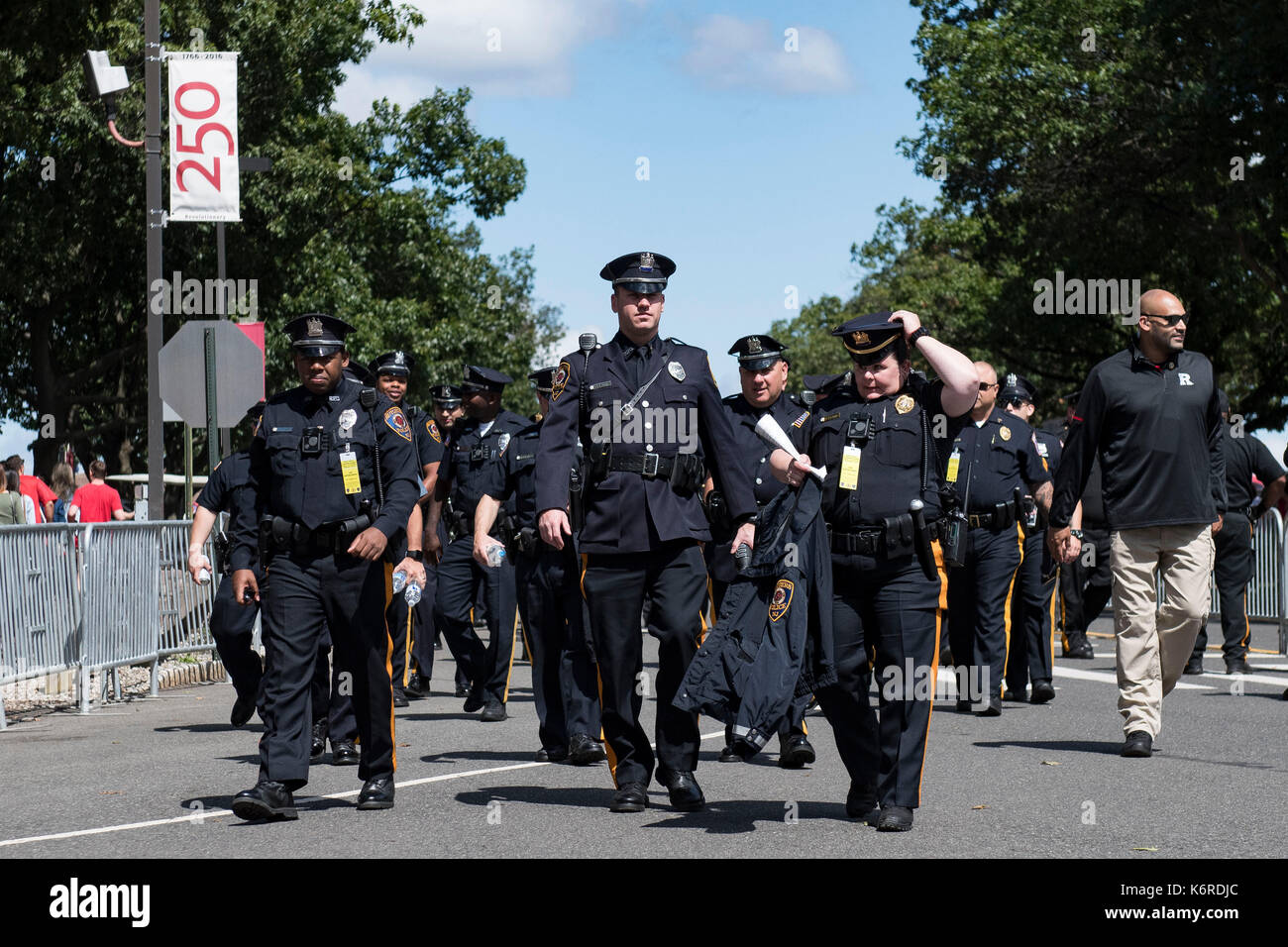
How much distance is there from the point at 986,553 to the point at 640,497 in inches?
174

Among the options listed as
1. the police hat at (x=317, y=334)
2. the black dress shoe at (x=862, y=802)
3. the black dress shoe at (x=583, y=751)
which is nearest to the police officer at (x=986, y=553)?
the black dress shoe at (x=583, y=751)

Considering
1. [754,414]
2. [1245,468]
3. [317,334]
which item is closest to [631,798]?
[317,334]

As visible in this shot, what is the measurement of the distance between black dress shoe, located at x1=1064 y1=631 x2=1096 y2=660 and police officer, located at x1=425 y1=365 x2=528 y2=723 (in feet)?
20.3

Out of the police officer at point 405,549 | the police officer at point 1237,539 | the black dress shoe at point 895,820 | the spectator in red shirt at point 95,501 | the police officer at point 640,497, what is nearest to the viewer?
the black dress shoe at point 895,820

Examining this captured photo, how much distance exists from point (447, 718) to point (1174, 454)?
485cm

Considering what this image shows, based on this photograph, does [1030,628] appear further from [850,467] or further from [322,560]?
[322,560]

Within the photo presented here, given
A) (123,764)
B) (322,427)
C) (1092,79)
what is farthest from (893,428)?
(1092,79)

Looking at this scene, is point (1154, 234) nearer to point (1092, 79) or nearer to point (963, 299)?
point (1092, 79)

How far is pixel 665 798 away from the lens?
7703 mm

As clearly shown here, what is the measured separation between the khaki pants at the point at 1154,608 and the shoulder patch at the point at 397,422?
381 centimetres

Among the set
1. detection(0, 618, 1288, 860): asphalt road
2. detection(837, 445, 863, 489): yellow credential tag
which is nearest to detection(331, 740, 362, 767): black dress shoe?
detection(0, 618, 1288, 860): asphalt road

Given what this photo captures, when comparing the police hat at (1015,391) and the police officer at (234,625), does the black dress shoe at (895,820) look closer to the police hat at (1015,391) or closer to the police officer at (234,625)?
the police officer at (234,625)

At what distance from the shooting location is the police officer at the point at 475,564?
11070 millimetres

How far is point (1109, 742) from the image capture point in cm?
957
